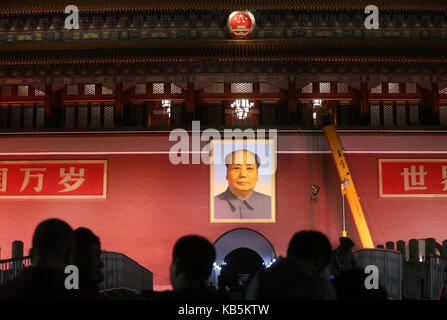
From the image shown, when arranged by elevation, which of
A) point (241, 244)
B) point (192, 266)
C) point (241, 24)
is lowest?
point (241, 244)

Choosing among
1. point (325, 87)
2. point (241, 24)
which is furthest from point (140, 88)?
point (325, 87)

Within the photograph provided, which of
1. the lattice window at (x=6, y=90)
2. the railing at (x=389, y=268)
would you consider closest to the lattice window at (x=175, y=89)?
the lattice window at (x=6, y=90)

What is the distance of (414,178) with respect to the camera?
13609 millimetres

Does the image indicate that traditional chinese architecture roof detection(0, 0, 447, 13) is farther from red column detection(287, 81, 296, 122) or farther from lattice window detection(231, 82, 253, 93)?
red column detection(287, 81, 296, 122)

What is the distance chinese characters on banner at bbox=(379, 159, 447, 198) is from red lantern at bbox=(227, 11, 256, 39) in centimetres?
540

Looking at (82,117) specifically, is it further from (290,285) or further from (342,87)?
(290,285)

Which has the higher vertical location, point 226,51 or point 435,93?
point 226,51

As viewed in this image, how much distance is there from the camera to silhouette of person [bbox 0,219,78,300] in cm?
288

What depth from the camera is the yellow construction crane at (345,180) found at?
12547mm

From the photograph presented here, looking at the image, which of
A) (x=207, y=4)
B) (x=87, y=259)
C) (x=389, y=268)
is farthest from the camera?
(x=207, y=4)

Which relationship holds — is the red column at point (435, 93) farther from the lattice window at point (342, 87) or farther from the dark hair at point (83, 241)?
the dark hair at point (83, 241)

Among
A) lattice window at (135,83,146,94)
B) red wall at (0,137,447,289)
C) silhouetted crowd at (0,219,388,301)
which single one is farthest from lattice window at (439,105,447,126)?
silhouetted crowd at (0,219,388,301)

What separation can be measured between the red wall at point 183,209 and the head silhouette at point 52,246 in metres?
10.5

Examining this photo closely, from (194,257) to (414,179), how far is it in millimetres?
11757
